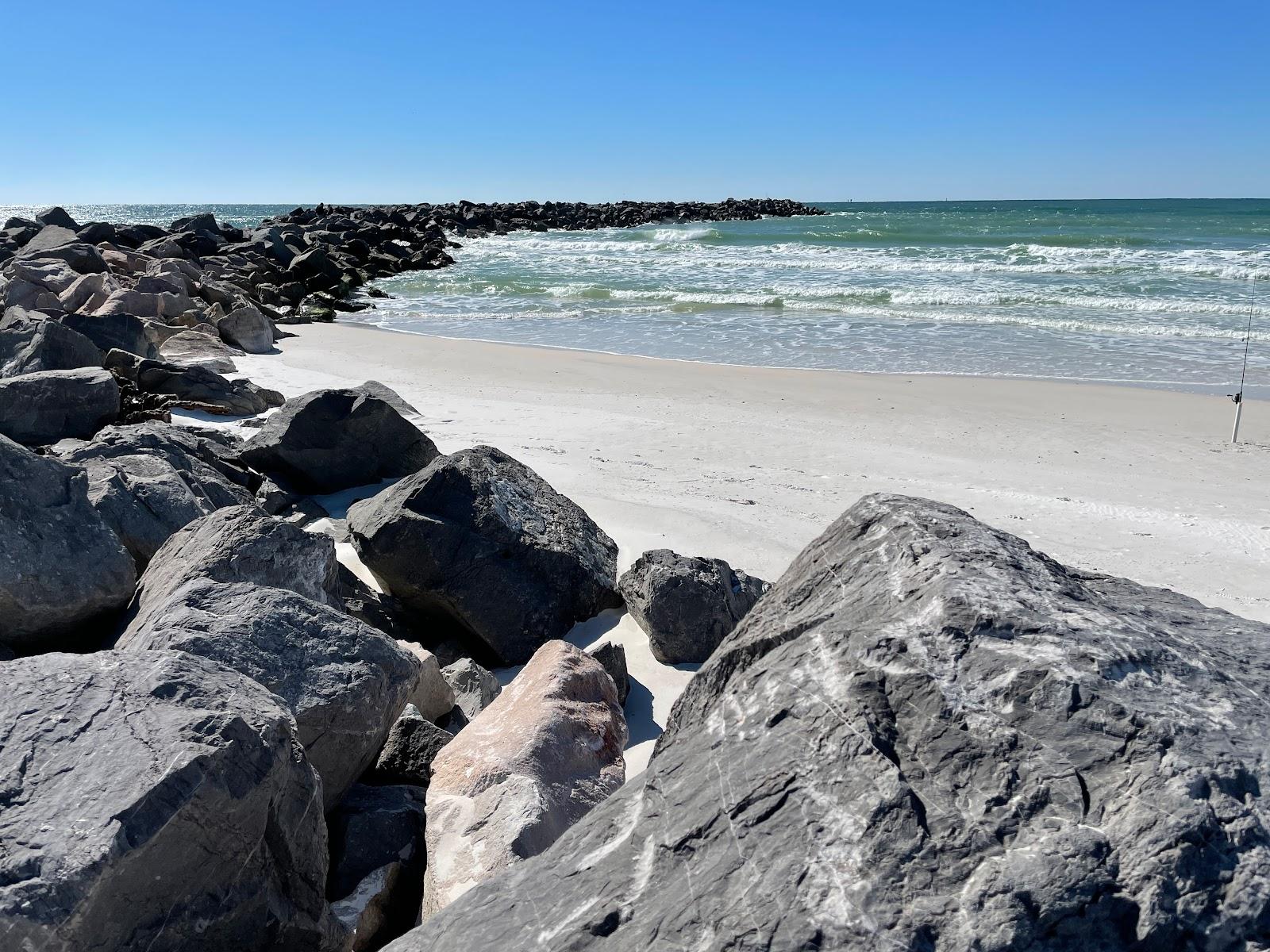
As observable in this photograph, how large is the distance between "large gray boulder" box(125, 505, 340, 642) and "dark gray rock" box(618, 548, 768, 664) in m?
1.32

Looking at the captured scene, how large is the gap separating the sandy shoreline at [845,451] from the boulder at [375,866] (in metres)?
2.61

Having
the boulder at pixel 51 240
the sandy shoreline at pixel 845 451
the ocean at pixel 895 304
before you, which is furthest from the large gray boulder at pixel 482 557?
the boulder at pixel 51 240

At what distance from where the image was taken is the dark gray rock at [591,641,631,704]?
149 inches

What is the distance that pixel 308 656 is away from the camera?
2768mm

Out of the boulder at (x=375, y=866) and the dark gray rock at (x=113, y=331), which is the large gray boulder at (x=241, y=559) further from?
the dark gray rock at (x=113, y=331)

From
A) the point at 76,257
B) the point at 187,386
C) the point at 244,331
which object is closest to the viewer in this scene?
the point at 187,386

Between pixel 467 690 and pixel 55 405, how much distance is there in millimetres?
3682

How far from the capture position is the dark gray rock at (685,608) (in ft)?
13.7

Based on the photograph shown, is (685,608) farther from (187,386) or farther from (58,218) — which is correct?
(58,218)

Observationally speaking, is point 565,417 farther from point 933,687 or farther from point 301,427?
point 933,687

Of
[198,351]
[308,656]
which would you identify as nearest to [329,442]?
[308,656]

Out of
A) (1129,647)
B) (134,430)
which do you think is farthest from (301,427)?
(1129,647)

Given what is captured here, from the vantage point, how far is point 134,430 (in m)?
5.02

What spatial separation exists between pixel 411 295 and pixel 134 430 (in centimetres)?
1852
